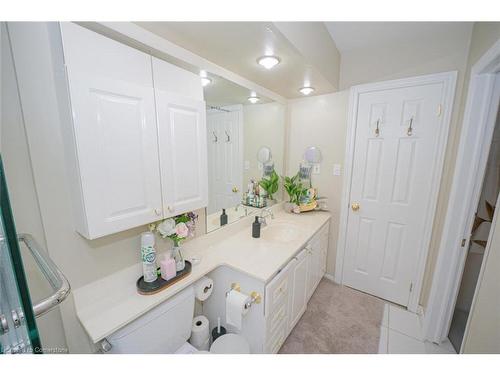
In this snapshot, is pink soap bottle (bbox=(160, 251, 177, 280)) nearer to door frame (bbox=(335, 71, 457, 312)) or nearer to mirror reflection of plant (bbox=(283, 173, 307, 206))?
mirror reflection of plant (bbox=(283, 173, 307, 206))

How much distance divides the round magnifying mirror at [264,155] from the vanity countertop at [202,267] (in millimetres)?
652

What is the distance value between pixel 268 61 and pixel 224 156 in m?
0.76

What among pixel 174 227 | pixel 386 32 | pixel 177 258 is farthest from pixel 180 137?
pixel 386 32

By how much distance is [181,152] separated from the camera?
3.70 ft

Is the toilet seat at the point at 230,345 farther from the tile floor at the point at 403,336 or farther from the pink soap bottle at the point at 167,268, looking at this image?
the tile floor at the point at 403,336

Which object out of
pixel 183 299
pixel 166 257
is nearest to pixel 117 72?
pixel 166 257

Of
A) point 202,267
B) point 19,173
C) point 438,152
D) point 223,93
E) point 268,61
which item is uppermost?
point 268,61

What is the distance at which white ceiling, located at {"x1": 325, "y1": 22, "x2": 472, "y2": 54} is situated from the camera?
1529mm

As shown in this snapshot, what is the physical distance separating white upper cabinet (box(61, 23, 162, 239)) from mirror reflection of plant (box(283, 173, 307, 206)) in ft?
5.30

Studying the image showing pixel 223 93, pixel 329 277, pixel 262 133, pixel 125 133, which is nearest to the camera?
pixel 125 133

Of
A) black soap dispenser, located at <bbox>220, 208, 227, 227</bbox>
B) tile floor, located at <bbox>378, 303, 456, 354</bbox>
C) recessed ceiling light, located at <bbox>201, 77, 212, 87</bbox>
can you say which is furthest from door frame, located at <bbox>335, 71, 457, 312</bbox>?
recessed ceiling light, located at <bbox>201, 77, 212, 87</bbox>

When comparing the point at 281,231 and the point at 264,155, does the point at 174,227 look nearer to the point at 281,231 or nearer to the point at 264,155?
the point at 281,231

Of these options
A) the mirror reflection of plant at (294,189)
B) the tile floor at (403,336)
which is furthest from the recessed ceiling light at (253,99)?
the tile floor at (403,336)
